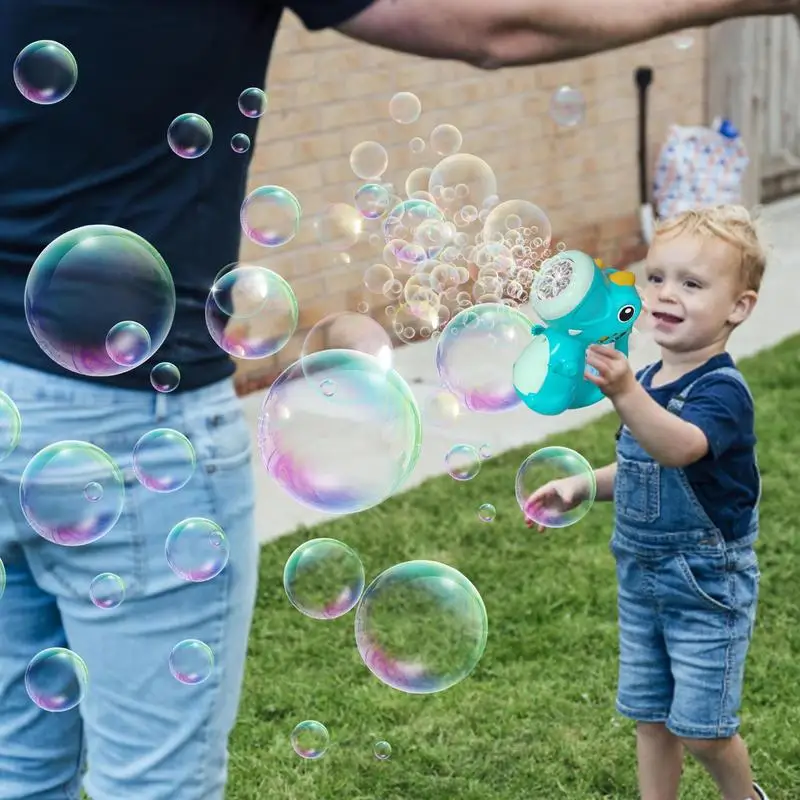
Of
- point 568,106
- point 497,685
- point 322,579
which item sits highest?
point 322,579

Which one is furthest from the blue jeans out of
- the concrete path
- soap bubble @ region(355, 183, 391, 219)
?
soap bubble @ region(355, 183, 391, 219)

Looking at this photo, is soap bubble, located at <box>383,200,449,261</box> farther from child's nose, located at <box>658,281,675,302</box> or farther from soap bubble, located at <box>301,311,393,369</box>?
child's nose, located at <box>658,281,675,302</box>

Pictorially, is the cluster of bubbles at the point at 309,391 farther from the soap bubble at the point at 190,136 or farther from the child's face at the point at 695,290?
the child's face at the point at 695,290

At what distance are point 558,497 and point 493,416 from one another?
309cm

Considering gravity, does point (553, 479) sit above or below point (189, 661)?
below

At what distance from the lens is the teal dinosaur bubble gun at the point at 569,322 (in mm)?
1995

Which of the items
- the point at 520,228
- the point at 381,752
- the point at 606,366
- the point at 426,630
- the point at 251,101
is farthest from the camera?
the point at 381,752

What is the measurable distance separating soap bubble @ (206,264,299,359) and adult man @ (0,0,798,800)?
19 centimetres

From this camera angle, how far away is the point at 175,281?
5.72 ft

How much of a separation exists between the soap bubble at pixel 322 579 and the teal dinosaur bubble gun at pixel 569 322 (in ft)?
1.69

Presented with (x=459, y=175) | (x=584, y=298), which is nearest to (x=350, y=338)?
(x=584, y=298)

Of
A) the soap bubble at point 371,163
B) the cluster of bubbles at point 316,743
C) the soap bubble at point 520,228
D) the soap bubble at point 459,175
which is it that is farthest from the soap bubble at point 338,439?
the soap bubble at point 371,163

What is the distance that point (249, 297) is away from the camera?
2180 millimetres

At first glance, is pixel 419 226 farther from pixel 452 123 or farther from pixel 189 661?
pixel 452 123
